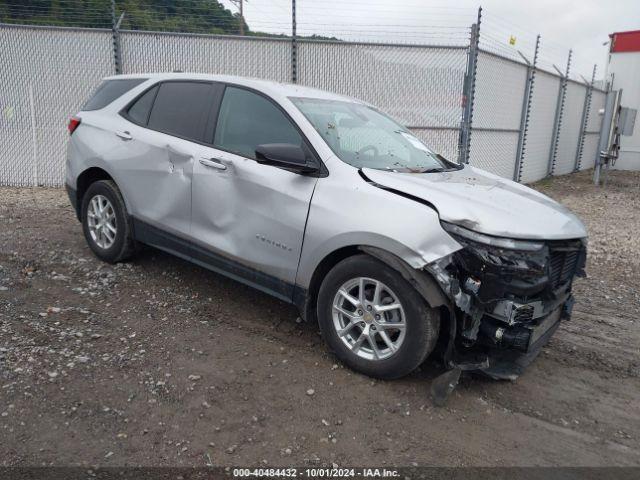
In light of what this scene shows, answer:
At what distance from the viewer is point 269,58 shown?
8.74 metres

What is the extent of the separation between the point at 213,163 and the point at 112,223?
4.97ft

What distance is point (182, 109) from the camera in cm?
433

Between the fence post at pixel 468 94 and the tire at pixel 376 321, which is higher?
the fence post at pixel 468 94

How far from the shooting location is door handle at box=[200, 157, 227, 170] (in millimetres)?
3843

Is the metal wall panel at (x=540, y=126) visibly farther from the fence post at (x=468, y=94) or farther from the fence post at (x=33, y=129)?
the fence post at (x=33, y=129)

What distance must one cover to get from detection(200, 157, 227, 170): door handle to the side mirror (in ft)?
1.57

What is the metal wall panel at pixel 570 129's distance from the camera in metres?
14.8

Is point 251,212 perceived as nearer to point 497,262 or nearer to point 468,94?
point 497,262

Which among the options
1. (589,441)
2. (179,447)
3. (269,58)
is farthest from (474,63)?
(179,447)

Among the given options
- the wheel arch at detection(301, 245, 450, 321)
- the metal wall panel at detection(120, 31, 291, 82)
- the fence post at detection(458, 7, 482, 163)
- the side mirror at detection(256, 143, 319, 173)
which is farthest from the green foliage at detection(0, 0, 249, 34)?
the wheel arch at detection(301, 245, 450, 321)

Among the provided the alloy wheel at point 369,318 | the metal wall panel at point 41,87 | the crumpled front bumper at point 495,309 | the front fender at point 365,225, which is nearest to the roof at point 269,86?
the front fender at point 365,225

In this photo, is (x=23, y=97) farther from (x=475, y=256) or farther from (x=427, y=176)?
(x=475, y=256)

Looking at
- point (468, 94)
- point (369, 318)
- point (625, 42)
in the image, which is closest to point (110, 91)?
point (369, 318)

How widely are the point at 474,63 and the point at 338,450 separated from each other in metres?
7.90
